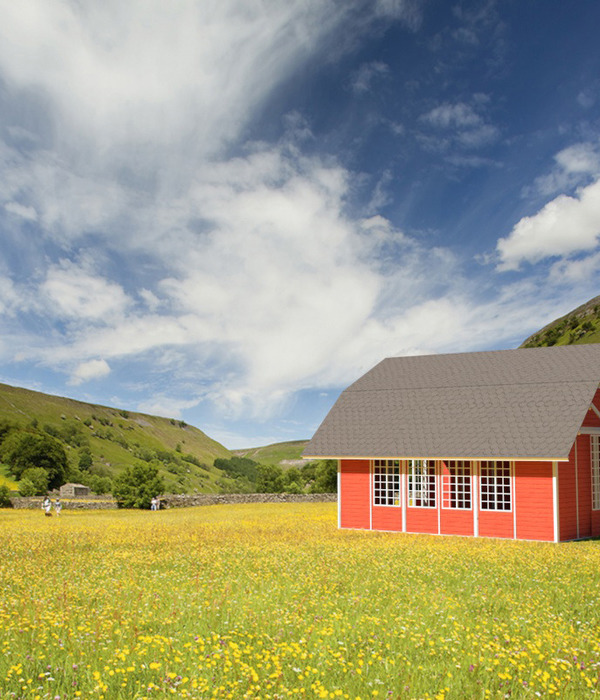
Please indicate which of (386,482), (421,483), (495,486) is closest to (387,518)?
(386,482)

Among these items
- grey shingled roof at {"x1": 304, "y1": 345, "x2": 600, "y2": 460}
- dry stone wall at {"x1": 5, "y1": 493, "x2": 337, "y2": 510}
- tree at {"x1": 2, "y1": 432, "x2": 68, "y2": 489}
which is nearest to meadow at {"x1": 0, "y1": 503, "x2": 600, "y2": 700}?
grey shingled roof at {"x1": 304, "y1": 345, "x2": 600, "y2": 460}

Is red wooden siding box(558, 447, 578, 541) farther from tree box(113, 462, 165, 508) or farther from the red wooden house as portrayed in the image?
tree box(113, 462, 165, 508)

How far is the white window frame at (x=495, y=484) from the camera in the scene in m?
26.1

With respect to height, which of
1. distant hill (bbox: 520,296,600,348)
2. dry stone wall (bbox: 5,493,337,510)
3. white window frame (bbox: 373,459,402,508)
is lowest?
dry stone wall (bbox: 5,493,337,510)

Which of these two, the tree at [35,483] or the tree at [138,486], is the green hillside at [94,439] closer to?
the tree at [35,483]

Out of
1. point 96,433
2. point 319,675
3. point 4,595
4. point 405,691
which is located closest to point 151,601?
point 4,595

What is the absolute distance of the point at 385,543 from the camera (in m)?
22.8

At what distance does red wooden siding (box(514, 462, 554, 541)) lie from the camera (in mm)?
24938

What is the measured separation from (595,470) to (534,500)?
4.97 m

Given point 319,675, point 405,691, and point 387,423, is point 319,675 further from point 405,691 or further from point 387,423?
point 387,423

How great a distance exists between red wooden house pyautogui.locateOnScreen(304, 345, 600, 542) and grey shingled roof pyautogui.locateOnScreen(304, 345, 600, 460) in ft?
0.18

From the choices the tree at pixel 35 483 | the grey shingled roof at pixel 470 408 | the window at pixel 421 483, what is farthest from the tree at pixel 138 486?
the window at pixel 421 483

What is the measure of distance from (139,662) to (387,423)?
22950 mm

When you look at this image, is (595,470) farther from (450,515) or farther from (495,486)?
(450,515)
